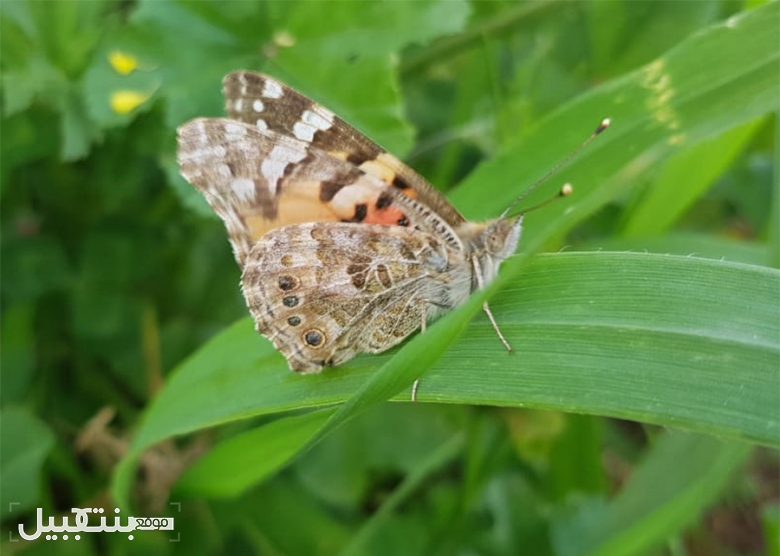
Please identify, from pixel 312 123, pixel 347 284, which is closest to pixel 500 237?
pixel 347 284

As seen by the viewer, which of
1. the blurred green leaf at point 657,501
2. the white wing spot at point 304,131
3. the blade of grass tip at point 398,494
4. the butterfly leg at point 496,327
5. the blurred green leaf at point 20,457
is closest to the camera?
the butterfly leg at point 496,327

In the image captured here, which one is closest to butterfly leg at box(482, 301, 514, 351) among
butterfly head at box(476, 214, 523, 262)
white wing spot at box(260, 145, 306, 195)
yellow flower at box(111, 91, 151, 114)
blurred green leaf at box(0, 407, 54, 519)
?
butterfly head at box(476, 214, 523, 262)

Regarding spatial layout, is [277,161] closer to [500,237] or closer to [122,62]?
[500,237]

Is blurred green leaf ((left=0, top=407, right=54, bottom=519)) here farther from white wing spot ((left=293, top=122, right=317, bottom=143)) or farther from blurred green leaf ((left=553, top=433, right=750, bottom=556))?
blurred green leaf ((left=553, top=433, right=750, bottom=556))

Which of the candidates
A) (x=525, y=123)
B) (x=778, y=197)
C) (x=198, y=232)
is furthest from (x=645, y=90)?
(x=198, y=232)

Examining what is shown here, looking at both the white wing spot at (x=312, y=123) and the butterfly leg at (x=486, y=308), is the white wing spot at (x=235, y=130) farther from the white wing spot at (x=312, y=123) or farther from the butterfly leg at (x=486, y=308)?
the butterfly leg at (x=486, y=308)

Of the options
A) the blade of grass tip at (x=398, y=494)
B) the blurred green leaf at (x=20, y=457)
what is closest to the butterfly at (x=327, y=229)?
the blade of grass tip at (x=398, y=494)
